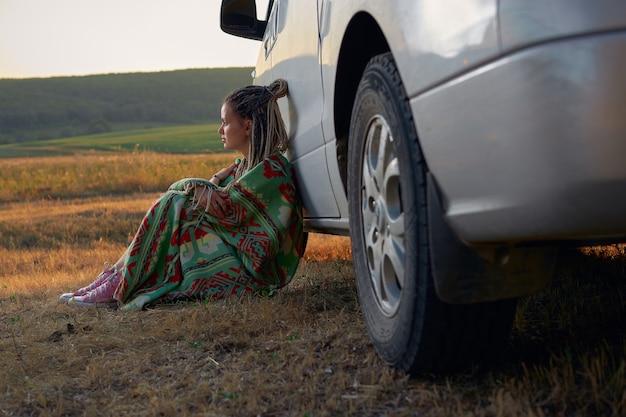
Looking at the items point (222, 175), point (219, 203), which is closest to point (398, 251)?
point (219, 203)

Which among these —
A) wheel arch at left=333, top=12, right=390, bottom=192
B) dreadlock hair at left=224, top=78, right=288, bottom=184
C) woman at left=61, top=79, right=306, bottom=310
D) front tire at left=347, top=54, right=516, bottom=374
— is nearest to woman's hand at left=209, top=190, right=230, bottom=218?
woman at left=61, top=79, right=306, bottom=310

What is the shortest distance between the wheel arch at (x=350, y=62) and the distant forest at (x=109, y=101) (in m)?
47.9

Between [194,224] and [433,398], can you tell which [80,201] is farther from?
[433,398]

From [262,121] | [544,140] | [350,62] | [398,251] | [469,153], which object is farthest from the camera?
[262,121]

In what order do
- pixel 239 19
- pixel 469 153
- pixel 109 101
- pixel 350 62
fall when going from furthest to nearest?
pixel 109 101 → pixel 239 19 → pixel 350 62 → pixel 469 153

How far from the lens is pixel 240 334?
293 centimetres

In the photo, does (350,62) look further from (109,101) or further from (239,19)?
(109,101)

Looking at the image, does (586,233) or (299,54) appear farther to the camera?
(299,54)

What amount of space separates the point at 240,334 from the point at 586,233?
1711 mm

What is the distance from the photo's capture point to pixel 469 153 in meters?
1.62

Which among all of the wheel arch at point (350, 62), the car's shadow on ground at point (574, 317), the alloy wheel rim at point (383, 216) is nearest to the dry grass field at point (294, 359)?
the car's shadow on ground at point (574, 317)

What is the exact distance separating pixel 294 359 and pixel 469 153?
1.13 metres

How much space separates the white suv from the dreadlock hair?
1.19 metres

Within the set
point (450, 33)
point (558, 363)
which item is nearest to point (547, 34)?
point (450, 33)
